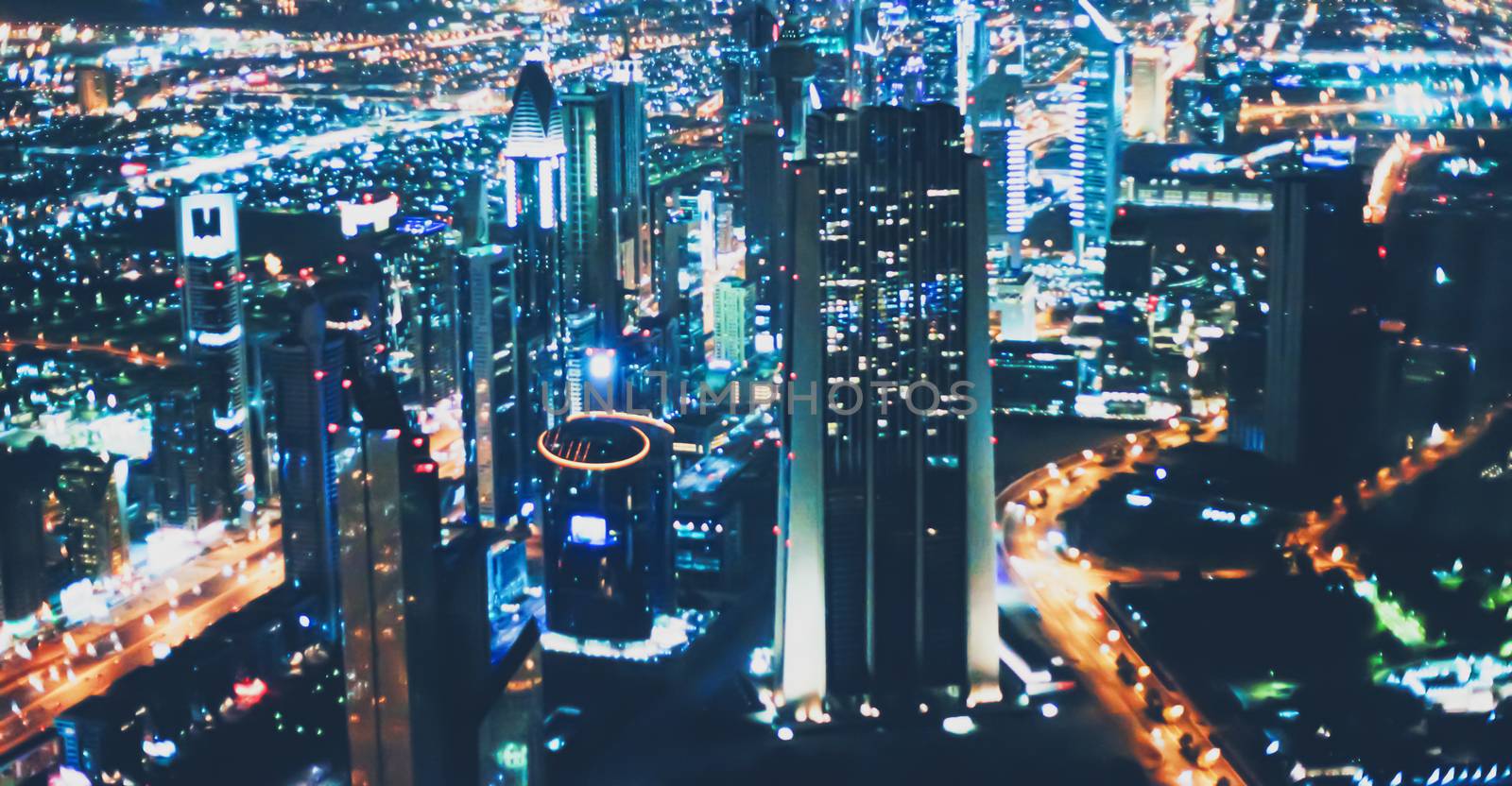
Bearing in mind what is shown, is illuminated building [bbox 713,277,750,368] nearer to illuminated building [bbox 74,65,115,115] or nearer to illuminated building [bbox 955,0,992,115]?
illuminated building [bbox 955,0,992,115]

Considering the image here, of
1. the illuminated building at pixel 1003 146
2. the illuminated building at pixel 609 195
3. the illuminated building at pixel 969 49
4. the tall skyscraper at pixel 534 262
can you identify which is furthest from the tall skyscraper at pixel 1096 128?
the tall skyscraper at pixel 534 262

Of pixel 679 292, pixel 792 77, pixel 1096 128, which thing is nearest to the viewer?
pixel 679 292

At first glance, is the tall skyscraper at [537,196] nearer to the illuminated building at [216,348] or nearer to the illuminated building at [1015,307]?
the illuminated building at [216,348]

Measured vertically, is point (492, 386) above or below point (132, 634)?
above

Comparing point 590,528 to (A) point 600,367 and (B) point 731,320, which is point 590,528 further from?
(B) point 731,320

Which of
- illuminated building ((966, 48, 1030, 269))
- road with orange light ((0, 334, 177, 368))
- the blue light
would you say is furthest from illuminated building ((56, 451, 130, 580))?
illuminated building ((966, 48, 1030, 269))

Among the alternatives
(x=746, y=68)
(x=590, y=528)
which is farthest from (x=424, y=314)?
(x=746, y=68)
